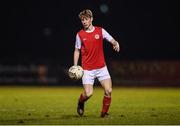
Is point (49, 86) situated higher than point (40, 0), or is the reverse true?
point (40, 0)

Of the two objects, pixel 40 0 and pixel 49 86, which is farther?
pixel 40 0

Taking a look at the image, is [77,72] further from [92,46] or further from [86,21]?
[86,21]

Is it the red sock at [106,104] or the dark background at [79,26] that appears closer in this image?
the red sock at [106,104]

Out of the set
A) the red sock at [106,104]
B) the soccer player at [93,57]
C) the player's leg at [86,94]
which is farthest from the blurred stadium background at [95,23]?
the red sock at [106,104]

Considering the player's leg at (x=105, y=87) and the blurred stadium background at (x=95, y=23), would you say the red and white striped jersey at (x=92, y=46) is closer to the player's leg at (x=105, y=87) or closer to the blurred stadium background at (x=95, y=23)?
the player's leg at (x=105, y=87)

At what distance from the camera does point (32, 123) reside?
12.0 meters

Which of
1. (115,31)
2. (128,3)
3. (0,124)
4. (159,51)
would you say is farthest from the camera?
(128,3)

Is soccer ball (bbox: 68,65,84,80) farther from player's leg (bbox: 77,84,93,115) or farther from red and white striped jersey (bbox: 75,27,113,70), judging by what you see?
player's leg (bbox: 77,84,93,115)

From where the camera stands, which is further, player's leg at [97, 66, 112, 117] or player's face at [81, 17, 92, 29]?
player's leg at [97, 66, 112, 117]

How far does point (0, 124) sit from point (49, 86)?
20990 mm

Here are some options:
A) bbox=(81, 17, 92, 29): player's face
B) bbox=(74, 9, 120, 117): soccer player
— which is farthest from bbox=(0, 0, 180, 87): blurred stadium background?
bbox=(81, 17, 92, 29): player's face

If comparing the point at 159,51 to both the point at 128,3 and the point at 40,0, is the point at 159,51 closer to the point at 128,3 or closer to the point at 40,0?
the point at 128,3

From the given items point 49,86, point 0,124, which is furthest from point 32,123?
point 49,86

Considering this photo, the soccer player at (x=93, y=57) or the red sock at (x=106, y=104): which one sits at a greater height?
the soccer player at (x=93, y=57)
